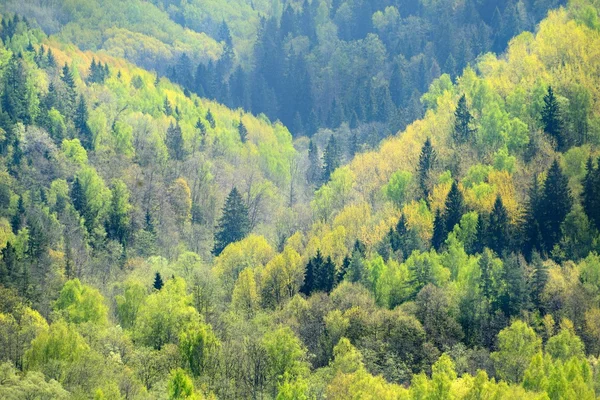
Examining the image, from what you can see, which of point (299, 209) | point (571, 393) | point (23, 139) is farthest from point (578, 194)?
point (23, 139)

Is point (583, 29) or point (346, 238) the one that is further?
point (583, 29)

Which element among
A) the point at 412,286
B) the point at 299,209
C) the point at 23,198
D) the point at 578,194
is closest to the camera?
the point at 412,286

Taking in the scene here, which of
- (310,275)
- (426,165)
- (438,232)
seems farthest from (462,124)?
(310,275)

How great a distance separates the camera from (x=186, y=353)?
8831cm

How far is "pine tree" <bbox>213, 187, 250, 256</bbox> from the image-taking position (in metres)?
154

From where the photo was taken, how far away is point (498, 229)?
118 meters

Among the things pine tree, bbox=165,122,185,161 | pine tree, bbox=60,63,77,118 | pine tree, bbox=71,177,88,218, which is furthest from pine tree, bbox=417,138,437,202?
pine tree, bbox=60,63,77,118

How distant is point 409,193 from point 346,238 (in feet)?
35.1

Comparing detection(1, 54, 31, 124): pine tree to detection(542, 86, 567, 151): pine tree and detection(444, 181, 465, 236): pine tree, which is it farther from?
detection(542, 86, 567, 151): pine tree

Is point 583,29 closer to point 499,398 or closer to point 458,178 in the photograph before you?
point 458,178

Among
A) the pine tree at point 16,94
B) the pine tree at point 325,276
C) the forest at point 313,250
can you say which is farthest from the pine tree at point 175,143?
the pine tree at point 325,276

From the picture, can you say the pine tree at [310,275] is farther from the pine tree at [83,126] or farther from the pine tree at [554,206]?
the pine tree at [83,126]

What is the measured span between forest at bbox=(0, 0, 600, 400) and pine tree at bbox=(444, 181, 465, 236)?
351mm

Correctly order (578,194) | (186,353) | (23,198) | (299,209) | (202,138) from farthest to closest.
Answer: (202,138) < (299,209) < (23,198) < (578,194) < (186,353)
